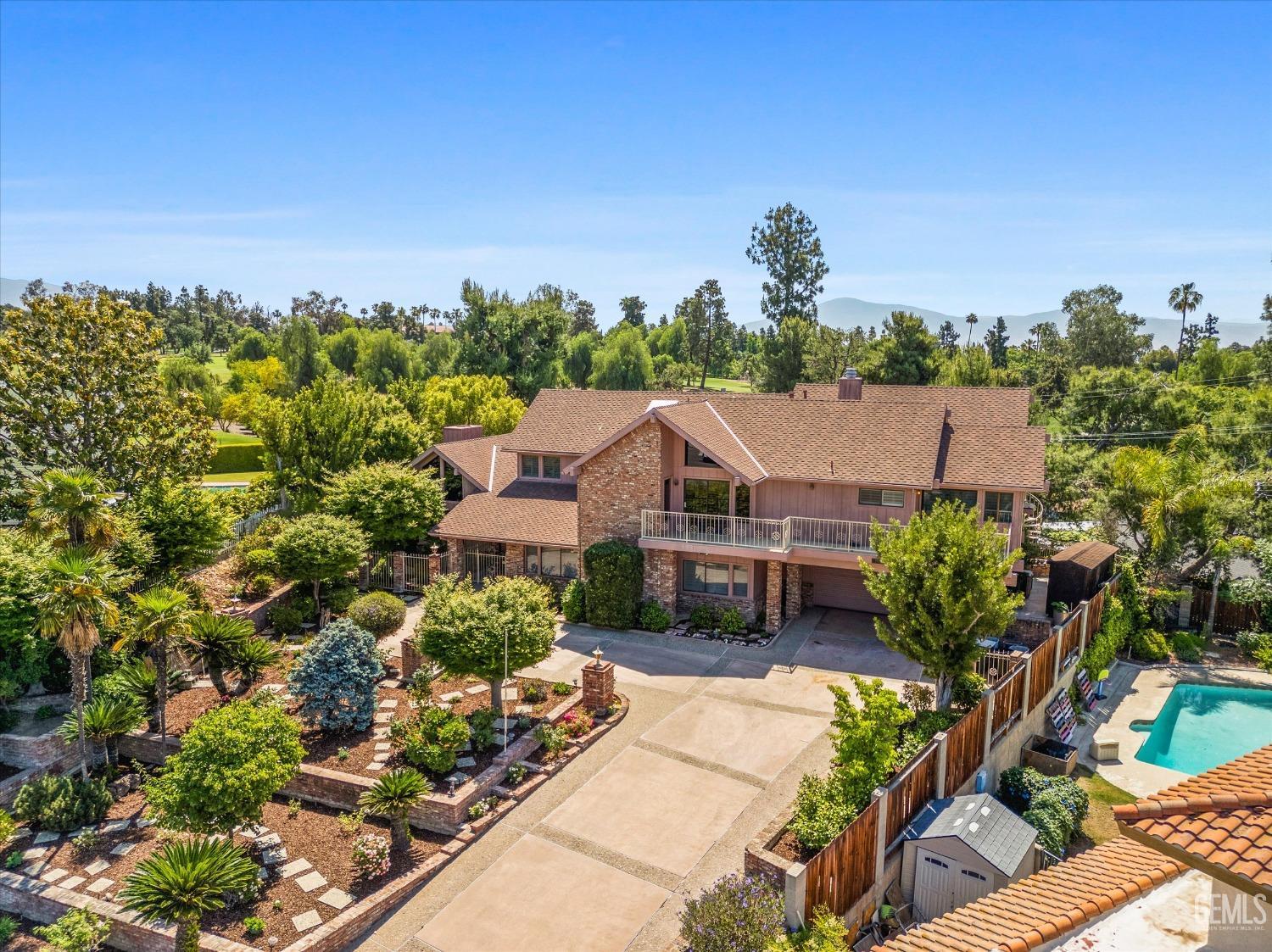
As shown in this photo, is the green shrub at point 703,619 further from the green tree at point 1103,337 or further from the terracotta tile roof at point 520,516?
the green tree at point 1103,337

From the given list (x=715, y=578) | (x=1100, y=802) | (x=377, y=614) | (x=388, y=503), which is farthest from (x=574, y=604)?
(x=1100, y=802)

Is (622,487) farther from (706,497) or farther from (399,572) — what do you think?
(399,572)

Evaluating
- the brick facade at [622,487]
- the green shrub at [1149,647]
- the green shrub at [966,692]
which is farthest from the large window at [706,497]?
the green shrub at [1149,647]

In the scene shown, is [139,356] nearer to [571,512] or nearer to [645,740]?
[571,512]

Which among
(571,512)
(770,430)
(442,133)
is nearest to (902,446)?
Result: (770,430)

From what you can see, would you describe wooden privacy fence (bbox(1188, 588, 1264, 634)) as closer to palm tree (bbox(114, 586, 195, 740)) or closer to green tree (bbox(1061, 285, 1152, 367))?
palm tree (bbox(114, 586, 195, 740))

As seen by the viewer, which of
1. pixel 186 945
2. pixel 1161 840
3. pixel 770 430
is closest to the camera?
pixel 1161 840

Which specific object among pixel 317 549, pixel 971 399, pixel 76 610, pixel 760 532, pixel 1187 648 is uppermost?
pixel 971 399
